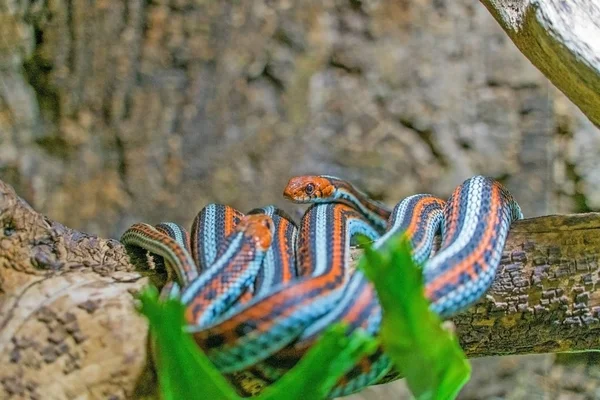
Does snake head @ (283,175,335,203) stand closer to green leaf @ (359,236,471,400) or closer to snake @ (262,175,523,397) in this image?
snake @ (262,175,523,397)

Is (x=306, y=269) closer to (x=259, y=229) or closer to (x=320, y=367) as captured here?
(x=259, y=229)

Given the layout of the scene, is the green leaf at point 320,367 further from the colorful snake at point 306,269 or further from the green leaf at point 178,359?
the colorful snake at point 306,269

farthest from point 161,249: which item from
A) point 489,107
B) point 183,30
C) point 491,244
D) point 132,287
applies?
point 489,107

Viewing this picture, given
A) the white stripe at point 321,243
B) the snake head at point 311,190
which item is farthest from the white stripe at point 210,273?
the snake head at point 311,190

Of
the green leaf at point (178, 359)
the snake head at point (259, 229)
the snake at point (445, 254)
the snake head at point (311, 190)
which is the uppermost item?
the snake head at point (311, 190)

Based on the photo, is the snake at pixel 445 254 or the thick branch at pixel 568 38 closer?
the snake at pixel 445 254

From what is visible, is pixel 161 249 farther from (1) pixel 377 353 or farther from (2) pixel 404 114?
(2) pixel 404 114

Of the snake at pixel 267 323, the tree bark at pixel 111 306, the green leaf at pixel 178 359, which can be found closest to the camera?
the green leaf at pixel 178 359
